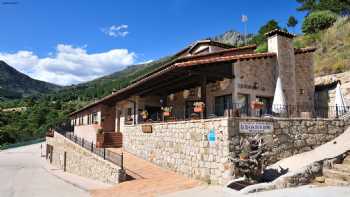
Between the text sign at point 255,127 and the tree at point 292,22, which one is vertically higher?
the tree at point 292,22

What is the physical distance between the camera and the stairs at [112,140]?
23337 mm

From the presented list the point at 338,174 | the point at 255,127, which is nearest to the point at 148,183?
the point at 255,127

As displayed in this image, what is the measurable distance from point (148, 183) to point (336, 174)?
742 centimetres

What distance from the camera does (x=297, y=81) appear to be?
1841cm

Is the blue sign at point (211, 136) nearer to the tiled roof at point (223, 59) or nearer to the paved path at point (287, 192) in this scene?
the paved path at point (287, 192)

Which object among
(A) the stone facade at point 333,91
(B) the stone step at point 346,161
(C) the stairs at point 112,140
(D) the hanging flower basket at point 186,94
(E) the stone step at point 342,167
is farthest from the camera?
(C) the stairs at point 112,140

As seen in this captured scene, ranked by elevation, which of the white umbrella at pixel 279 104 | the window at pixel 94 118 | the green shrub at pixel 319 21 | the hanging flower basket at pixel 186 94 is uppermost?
the green shrub at pixel 319 21

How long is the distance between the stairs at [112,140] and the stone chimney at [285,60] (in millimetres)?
12861

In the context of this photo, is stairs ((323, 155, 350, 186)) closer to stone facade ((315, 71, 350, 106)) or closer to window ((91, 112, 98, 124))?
stone facade ((315, 71, 350, 106))

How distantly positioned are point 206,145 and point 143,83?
6964mm

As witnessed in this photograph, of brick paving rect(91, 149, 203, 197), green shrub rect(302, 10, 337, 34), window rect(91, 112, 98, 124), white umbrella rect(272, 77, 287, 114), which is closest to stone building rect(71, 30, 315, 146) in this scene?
white umbrella rect(272, 77, 287, 114)

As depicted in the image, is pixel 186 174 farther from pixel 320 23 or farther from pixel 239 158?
pixel 320 23

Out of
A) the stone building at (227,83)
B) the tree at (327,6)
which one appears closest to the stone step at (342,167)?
the stone building at (227,83)

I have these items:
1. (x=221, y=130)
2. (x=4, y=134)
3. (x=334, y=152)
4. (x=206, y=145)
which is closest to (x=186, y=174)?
(x=206, y=145)
